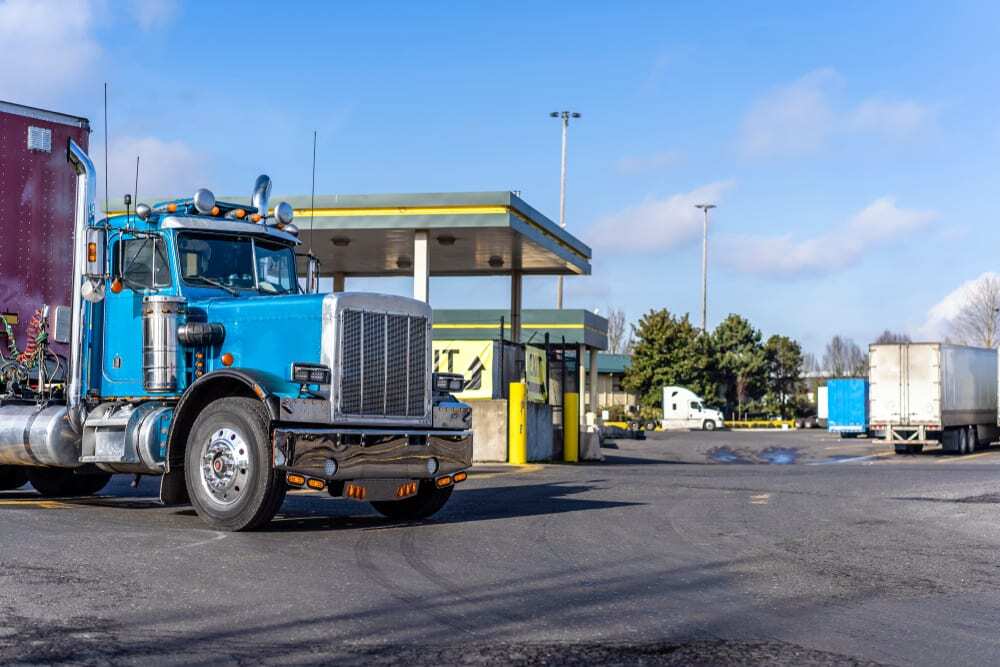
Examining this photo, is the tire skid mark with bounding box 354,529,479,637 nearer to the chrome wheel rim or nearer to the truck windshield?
the chrome wheel rim

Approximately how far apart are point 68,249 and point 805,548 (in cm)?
962

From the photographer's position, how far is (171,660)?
243 inches

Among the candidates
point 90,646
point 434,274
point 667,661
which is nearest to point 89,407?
point 90,646

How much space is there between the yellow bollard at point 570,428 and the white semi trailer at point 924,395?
43.6 feet

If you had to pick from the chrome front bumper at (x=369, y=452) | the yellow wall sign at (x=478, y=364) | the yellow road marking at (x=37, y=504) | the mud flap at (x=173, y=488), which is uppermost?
the yellow wall sign at (x=478, y=364)

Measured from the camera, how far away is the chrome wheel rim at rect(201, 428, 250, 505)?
1147 centimetres

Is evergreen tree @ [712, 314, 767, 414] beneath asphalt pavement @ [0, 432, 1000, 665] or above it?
above

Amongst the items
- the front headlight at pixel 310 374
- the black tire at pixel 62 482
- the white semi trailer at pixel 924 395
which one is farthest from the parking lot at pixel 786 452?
the front headlight at pixel 310 374

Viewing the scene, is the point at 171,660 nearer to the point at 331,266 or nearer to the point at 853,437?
the point at 331,266

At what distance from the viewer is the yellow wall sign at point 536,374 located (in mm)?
27531

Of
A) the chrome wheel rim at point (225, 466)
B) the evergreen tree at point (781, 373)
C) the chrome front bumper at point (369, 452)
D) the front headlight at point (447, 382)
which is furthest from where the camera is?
the evergreen tree at point (781, 373)

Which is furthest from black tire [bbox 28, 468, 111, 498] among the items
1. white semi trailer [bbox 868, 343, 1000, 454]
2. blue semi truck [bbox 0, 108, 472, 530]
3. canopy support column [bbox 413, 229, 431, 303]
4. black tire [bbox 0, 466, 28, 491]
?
white semi trailer [bbox 868, 343, 1000, 454]

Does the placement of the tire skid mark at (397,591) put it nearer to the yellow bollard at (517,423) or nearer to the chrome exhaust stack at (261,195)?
the chrome exhaust stack at (261,195)

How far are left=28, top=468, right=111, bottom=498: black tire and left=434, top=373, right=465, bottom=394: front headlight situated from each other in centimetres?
541
